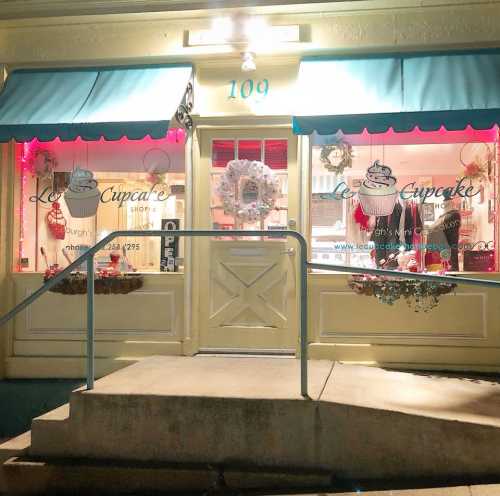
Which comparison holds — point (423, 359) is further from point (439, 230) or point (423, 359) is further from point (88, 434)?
point (88, 434)

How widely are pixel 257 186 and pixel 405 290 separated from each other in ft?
5.92

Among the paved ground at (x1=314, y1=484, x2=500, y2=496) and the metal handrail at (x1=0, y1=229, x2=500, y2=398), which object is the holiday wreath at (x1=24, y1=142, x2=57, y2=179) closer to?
the metal handrail at (x1=0, y1=229, x2=500, y2=398)

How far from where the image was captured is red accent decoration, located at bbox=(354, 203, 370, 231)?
6.31 meters

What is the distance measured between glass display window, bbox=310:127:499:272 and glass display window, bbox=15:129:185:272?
5.09 ft

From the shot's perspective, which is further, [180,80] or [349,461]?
[180,80]

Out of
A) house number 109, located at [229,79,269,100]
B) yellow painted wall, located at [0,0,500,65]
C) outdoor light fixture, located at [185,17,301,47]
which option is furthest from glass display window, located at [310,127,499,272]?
outdoor light fixture, located at [185,17,301,47]

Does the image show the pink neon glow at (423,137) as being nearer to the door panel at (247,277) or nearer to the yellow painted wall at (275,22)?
the door panel at (247,277)

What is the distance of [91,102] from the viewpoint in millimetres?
6211

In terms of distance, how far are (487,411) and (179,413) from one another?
6.47ft

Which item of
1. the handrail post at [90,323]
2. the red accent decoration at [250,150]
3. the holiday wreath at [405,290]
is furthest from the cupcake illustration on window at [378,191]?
the handrail post at [90,323]

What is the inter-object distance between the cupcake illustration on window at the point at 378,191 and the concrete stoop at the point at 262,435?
2278mm

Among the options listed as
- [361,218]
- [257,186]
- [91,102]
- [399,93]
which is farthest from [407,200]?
[91,102]

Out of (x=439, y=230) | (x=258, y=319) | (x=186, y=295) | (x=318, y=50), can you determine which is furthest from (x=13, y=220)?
(x=439, y=230)

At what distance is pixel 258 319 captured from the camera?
6.37 m
